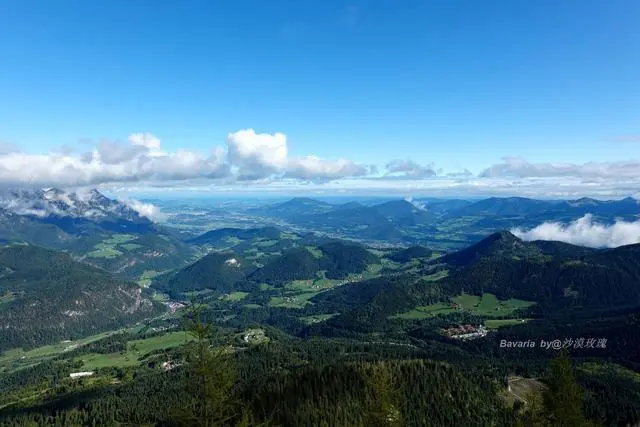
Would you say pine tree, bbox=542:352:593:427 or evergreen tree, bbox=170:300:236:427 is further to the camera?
pine tree, bbox=542:352:593:427

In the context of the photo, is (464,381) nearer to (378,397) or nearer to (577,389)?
(577,389)

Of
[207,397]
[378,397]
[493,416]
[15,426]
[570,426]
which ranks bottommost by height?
[15,426]

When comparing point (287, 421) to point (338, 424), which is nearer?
point (338, 424)

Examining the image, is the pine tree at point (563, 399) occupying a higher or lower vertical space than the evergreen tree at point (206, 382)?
lower

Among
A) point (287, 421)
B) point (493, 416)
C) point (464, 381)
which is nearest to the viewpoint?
point (287, 421)

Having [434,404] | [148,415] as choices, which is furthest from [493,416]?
[148,415]

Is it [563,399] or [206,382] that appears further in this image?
[563,399]

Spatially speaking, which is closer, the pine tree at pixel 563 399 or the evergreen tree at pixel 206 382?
the evergreen tree at pixel 206 382

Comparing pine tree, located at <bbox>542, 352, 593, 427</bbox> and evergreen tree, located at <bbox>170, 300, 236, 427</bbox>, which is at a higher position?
evergreen tree, located at <bbox>170, 300, 236, 427</bbox>

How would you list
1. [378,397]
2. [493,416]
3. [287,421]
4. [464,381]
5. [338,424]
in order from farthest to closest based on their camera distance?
[464,381] → [493,416] → [287,421] → [338,424] → [378,397]

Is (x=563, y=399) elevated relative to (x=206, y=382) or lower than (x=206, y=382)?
lower

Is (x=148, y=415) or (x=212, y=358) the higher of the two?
(x=212, y=358)
